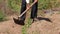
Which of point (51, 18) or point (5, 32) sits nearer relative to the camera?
point (5, 32)

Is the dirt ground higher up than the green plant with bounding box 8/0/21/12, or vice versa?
the green plant with bounding box 8/0/21/12

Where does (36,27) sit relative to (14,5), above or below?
below

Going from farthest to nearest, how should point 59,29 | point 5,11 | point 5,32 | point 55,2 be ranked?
point 55,2 < point 5,11 < point 59,29 < point 5,32

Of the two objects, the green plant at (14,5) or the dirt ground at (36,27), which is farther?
the green plant at (14,5)

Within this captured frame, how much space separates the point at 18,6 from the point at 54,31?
8.55ft

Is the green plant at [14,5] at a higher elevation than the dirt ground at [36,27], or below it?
higher

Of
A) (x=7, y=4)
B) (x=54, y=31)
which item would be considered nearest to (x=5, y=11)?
(x=7, y=4)

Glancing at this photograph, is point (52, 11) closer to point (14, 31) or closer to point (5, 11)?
point (5, 11)

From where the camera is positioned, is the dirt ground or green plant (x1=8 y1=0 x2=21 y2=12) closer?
the dirt ground

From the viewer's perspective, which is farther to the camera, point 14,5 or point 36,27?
point 14,5

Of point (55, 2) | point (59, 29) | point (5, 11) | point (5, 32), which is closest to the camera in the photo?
point (5, 32)

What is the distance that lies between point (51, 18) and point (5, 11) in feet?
5.14

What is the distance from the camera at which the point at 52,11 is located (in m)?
8.17

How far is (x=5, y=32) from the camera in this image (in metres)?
5.67
